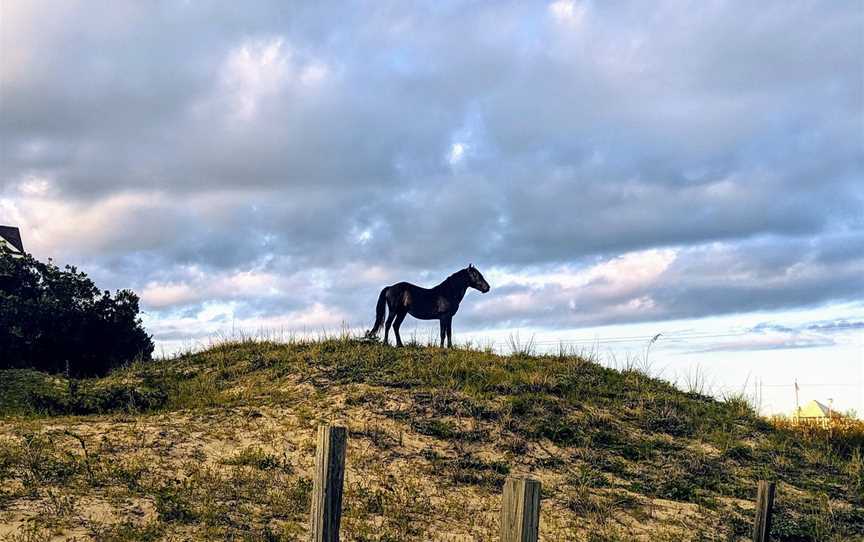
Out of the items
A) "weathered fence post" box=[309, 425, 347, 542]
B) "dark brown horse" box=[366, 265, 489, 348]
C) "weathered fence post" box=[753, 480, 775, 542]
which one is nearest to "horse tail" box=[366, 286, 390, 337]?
"dark brown horse" box=[366, 265, 489, 348]

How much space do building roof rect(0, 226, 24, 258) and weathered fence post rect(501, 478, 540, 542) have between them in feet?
156

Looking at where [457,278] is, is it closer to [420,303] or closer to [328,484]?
[420,303]

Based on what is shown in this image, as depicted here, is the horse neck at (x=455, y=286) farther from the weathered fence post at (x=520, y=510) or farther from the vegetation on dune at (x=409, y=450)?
the weathered fence post at (x=520, y=510)

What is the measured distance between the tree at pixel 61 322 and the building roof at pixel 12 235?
17.9 m

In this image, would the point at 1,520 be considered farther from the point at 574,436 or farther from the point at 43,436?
the point at 574,436

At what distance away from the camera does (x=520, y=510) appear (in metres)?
5.40

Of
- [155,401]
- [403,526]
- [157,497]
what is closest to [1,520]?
[157,497]

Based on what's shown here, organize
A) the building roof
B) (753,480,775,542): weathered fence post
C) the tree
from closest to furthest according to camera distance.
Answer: (753,480,775,542): weathered fence post
the tree
the building roof

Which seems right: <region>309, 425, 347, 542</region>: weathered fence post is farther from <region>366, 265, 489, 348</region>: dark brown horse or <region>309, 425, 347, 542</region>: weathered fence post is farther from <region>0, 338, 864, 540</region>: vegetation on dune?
<region>366, 265, 489, 348</region>: dark brown horse

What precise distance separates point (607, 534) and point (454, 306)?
1233 cm

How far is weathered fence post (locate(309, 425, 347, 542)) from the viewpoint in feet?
22.2

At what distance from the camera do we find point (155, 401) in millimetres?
18000

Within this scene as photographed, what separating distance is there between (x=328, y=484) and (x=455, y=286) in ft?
56.8

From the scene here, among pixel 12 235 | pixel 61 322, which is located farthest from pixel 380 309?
pixel 12 235
